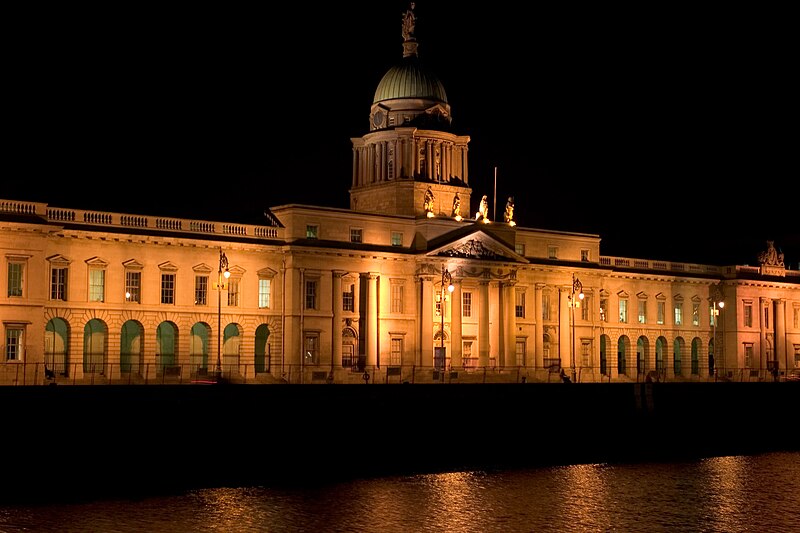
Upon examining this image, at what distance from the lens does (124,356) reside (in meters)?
82.8

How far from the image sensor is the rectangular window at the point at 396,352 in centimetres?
9331

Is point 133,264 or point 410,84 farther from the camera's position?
point 410,84

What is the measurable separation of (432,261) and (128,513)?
50073 mm

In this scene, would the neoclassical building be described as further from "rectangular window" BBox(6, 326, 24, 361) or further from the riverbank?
the riverbank

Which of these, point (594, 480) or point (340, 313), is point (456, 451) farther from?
point (340, 313)

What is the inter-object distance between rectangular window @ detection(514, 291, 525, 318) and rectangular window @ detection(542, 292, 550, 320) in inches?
92.5

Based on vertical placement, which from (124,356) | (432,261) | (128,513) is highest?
(432,261)

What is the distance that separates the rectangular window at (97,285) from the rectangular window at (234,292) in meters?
8.45

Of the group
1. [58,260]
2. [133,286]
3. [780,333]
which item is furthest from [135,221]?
[780,333]

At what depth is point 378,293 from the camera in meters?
92.7

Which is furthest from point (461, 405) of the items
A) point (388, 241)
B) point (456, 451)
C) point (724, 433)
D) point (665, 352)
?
point (665, 352)

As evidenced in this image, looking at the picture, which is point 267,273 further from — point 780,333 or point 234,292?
point 780,333

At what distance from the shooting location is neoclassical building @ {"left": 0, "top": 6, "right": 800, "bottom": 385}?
7969 centimetres

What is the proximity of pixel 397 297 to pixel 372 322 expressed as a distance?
2929mm
